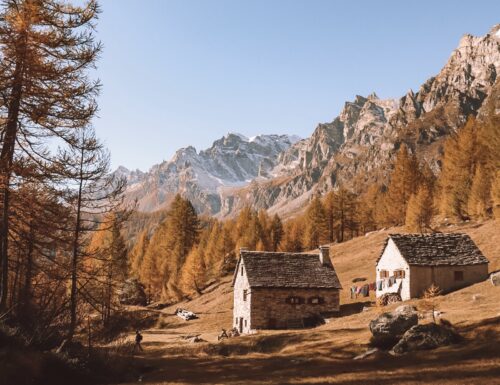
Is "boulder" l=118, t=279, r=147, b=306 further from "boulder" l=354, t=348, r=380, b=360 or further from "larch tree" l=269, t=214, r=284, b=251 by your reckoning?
"boulder" l=354, t=348, r=380, b=360

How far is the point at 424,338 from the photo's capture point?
22.7 m

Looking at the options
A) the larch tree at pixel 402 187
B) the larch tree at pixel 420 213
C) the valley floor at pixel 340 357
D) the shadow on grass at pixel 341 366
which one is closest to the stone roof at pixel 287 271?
the valley floor at pixel 340 357

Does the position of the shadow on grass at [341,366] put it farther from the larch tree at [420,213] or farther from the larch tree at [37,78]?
the larch tree at [420,213]

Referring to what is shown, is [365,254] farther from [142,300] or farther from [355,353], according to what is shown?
[355,353]

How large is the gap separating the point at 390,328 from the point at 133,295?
2181 inches

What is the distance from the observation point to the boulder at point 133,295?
236 ft

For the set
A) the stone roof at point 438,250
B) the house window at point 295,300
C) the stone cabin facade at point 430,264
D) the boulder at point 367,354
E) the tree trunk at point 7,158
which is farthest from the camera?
the house window at point 295,300

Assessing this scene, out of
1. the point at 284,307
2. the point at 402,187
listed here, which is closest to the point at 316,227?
the point at 402,187

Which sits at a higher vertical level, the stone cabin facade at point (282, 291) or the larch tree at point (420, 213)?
the larch tree at point (420, 213)

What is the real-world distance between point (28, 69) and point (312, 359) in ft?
60.0

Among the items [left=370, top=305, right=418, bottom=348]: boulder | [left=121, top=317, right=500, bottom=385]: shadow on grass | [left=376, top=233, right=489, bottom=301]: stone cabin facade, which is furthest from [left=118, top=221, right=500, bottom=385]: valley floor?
[left=376, top=233, right=489, bottom=301]: stone cabin facade

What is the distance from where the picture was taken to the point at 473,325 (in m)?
25.5

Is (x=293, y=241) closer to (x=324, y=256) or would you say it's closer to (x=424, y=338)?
(x=324, y=256)

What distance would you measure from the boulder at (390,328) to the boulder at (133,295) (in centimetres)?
5157
